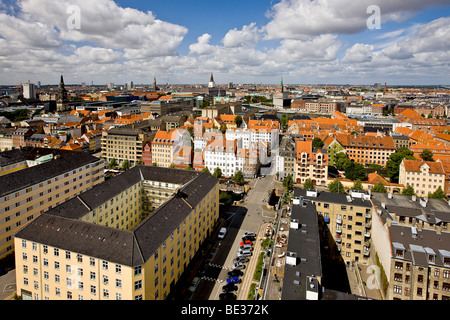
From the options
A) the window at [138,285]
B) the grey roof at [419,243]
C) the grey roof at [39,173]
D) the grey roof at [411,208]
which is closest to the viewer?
the window at [138,285]

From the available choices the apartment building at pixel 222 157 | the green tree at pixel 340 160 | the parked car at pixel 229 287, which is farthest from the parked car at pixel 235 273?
the green tree at pixel 340 160

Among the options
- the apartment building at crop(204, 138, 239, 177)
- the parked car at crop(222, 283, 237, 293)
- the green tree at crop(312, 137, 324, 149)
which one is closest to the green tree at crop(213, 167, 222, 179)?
the apartment building at crop(204, 138, 239, 177)

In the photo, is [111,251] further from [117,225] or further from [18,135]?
[18,135]

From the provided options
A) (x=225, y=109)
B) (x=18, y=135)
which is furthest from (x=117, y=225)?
(x=225, y=109)

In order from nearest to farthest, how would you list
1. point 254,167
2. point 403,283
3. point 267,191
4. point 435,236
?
point 403,283 → point 435,236 → point 267,191 → point 254,167

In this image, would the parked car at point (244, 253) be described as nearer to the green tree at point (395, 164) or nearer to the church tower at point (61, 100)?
the green tree at point (395, 164)

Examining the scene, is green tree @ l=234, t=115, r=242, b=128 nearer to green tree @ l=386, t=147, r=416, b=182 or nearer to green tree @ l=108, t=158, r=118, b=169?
→ green tree @ l=108, t=158, r=118, b=169

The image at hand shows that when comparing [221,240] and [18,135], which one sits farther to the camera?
[18,135]
